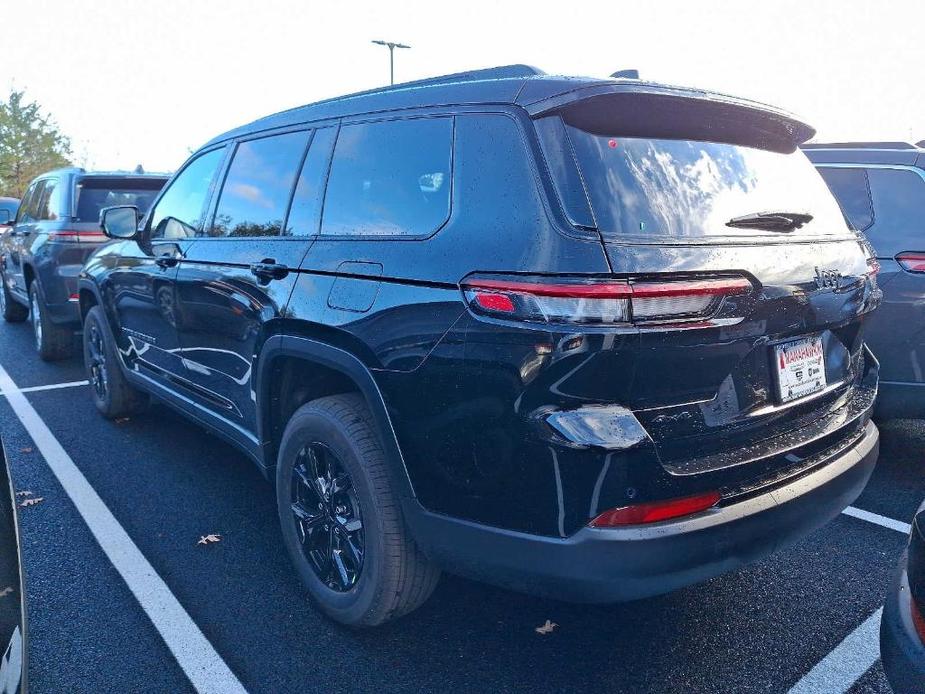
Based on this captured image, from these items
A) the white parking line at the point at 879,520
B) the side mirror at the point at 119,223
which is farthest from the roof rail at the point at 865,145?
the side mirror at the point at 119,223

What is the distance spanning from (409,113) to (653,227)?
3.32 feet

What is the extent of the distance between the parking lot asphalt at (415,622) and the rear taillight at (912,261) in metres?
1.29

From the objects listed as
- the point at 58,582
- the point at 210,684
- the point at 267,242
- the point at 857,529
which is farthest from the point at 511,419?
the point at 857,529

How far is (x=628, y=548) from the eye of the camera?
1.90 m

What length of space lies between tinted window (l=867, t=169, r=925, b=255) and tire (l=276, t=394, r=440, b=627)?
134 inches

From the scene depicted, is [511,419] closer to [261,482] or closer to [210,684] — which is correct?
[210,684]

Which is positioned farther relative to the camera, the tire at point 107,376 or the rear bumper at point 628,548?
the tire at point 107,376

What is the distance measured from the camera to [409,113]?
2.53 meters

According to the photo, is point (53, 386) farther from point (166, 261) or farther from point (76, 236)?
point (166, 261)

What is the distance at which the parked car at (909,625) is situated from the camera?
5.65ft

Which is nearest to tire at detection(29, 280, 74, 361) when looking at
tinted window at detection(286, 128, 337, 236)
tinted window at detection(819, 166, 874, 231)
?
tinted window at detection(286, 128, 337, 236)

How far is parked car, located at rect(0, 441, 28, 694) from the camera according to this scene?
4.51 feet

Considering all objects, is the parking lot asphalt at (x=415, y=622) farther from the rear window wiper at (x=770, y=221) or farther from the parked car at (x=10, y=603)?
the rear window wiper at (x=770, y=221)

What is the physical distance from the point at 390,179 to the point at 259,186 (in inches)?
41.1
